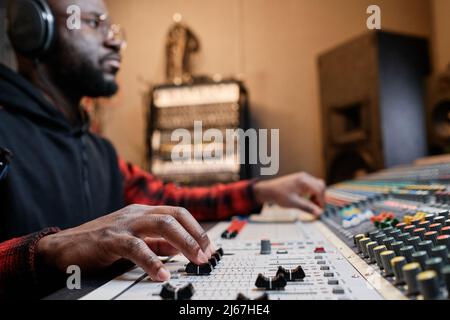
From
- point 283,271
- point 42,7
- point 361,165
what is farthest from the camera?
point 361,165

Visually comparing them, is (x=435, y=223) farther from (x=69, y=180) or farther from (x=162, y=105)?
(x=162, y=105)

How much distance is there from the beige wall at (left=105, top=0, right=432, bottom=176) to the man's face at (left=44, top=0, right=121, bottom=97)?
6.34 ft

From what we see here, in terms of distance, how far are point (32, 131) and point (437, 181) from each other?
959 mm

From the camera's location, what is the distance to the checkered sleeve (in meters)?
1.34

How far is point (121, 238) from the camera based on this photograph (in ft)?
1.72

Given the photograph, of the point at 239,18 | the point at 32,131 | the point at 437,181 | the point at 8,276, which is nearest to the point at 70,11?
the point at 32,131

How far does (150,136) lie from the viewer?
8.76 ft

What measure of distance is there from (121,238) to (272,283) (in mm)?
201

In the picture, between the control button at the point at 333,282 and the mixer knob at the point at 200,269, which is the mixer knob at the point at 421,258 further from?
the mixer knob at the point at 200,269

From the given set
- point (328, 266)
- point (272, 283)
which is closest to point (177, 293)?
point (272, 283)

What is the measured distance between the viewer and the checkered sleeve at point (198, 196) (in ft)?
4.40

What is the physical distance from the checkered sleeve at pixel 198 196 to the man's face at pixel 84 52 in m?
0.37

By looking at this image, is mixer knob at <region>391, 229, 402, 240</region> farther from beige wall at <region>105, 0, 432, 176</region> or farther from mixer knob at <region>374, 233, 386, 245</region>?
beige wall at <region>105, 0, 432, 176</region>

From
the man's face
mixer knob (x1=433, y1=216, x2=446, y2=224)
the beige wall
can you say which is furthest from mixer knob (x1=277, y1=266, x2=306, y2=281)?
the beige wall
